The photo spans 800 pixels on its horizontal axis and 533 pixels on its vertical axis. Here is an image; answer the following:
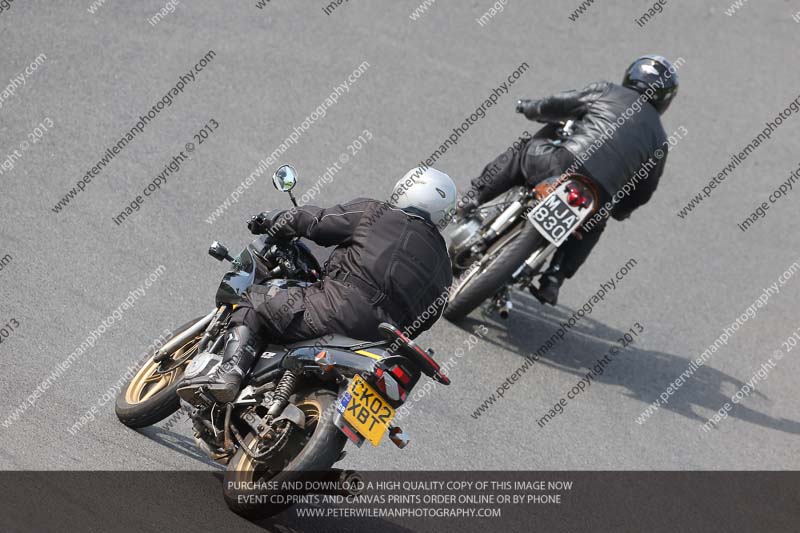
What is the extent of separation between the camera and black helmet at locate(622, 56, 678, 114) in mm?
8727

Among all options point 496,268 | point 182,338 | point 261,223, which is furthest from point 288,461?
point 496,268

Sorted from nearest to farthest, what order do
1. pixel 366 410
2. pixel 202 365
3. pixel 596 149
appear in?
pixel 366 410
pixel 202 365
pixel 596 149

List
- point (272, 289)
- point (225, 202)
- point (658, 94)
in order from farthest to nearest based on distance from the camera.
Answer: point (225, 202), point (658, 94), point (272, 289)

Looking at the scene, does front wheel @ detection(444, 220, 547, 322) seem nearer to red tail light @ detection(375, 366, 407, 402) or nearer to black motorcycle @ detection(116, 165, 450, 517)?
black motorcycle @ detection(116, 165, 450, 517)

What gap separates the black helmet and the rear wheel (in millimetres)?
4236

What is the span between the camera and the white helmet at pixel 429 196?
5957mm

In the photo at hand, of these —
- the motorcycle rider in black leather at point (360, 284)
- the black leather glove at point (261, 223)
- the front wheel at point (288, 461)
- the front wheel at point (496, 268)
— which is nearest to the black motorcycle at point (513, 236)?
the front wheel at point (496, 268)

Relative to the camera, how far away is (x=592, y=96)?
8.89 metres

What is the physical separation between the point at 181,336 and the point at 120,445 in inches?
27.2

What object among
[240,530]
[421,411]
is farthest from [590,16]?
[240,530]

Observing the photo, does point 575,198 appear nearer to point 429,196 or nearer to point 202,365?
point 429,196

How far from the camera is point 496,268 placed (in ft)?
27.6

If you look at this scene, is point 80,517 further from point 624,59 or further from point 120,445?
point 624,59

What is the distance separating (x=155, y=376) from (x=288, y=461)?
129 cm
